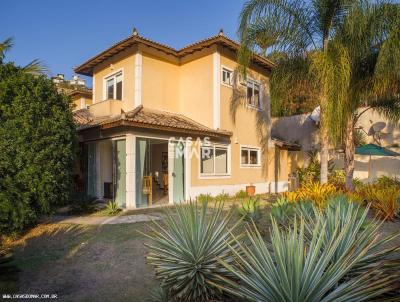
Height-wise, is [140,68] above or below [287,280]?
above

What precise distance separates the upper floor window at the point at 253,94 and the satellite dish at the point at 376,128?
8021mm

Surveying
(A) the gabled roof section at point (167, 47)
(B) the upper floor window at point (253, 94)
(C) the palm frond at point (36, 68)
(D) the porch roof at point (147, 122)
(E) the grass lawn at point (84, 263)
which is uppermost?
(A) the gabled roof section at point (167, 47)

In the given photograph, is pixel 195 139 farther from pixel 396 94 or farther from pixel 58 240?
pixel 396 94

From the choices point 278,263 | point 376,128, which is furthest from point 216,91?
point 278,263

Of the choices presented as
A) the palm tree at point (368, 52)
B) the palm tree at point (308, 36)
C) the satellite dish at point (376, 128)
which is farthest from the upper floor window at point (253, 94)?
the satellite dish at point (376, 128)

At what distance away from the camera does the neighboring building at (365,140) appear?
2016 centimetres

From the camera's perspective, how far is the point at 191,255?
3.89m

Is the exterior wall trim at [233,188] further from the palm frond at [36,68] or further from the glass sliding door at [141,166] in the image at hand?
the palm frond at [36,68]

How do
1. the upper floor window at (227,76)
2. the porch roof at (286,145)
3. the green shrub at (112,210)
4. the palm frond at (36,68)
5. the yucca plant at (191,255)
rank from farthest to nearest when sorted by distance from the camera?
the porch roof at (286,145), the upper floor window at (227,76), the green shrub at (112,210), the palm frond at (36,68), the yucca plant at (191,255)

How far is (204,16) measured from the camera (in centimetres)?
1482

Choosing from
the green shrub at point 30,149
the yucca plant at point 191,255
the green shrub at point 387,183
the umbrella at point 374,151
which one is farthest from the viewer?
the umbrella at point 374,151

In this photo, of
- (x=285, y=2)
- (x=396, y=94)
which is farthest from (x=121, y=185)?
(x=396, y=94)

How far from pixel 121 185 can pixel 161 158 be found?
5.55m

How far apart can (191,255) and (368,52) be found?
41.6ft
